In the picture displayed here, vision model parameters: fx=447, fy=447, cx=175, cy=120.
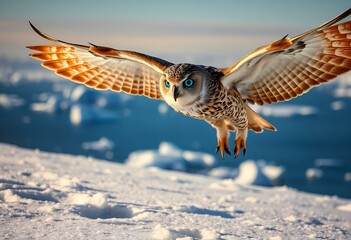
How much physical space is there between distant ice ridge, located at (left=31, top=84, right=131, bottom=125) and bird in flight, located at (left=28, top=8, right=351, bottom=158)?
1680cm

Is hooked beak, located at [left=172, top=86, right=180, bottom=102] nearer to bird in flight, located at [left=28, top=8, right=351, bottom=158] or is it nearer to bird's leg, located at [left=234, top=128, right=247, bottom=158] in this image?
bird in flight, located at [left=28, top=8, right=351, bottom=158]

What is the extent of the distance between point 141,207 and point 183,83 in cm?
90

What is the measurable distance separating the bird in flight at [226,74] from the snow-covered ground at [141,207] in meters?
0.45

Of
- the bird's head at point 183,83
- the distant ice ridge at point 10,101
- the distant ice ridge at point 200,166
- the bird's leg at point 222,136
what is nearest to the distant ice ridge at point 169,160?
the distant ice ridge at point 200,166

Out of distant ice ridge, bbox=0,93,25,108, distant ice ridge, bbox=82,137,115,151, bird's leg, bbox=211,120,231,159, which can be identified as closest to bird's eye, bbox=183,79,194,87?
bird's leg, bbox=211,120,231,159

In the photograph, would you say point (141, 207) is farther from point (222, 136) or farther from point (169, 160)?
point (169, 160)

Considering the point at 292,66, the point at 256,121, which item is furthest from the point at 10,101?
the point at 292,66

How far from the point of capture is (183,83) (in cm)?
179

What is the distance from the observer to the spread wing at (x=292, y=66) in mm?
1868

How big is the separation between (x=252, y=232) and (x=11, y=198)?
1.23 metres

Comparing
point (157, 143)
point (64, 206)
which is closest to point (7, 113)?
point (157, 143)

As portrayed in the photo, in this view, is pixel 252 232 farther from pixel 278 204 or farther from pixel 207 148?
pixel 207 148

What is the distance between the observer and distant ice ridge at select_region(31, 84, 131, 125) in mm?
19250

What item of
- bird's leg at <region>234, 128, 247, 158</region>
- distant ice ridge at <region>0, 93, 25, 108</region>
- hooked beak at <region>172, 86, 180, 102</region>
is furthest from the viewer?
distant ice ridge at <region>0, 93, 25, 108</region>
